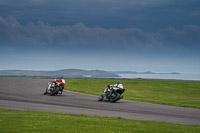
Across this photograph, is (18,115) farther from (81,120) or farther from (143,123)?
(143,123)

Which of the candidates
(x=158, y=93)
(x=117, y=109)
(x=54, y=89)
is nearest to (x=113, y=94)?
(x=117, y=109)

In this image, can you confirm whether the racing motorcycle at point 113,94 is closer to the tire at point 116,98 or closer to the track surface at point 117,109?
the tire at point 116,98

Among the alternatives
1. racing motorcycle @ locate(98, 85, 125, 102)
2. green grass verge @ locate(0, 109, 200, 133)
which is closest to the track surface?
racing motorcycle @ locate(98, 85, 125, 102)

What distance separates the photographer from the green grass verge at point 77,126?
55.5ft

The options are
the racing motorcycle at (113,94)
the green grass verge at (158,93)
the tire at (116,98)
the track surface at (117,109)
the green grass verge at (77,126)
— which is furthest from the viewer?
the green grass verge at (158,93)

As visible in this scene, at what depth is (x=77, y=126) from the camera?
1831 cm

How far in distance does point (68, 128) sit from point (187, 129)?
572cm

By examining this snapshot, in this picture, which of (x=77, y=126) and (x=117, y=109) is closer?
(x=77, y=126)

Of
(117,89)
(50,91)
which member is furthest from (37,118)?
(50,91)

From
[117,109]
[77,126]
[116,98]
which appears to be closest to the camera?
[77,126]

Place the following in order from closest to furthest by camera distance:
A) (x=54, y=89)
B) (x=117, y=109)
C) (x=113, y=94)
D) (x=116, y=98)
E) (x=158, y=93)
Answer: (x=117, y=109)
(x=116, y=98)
(x=113, y=94)
(x=54, y=89)
(x=158, y=93)

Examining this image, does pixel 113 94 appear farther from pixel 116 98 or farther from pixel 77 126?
pixel 77 126

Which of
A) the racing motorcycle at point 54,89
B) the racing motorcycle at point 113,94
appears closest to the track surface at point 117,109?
the racing motorcycle at point 113,94

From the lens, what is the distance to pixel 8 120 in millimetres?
19594
